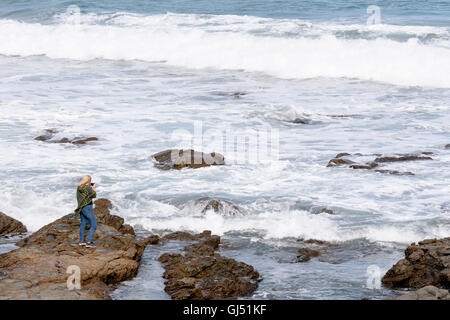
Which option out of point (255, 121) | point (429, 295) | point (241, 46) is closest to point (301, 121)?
point (255, 121)

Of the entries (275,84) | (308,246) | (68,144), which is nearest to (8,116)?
(68,144)

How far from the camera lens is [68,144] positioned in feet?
53.1

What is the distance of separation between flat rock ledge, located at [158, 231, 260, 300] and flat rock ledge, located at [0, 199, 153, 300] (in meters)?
0.55

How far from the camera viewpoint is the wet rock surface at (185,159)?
14.4 metres

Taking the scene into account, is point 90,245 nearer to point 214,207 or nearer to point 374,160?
point 214,207

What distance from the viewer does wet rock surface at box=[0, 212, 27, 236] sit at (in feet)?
34.6

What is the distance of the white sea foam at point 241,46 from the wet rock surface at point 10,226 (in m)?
17.9

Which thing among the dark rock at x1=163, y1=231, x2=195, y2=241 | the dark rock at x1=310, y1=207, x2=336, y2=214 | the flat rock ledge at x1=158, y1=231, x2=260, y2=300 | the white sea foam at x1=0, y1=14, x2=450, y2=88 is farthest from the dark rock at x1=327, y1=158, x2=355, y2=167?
the white sea foam at x1=0, y1=14, x2=450, y2=88

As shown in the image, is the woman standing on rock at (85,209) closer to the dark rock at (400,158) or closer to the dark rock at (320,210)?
the dark rock at (320,210)

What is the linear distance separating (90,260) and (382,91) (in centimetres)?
1697

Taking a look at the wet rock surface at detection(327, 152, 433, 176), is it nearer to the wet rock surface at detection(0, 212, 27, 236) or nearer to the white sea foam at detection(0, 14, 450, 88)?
the wet rock surface at detection(0, 212, 27, 236)

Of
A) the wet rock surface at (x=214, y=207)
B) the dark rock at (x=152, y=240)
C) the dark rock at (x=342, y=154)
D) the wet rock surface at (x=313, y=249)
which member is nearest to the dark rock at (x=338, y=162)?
the dark rock at (x=342, y=154)

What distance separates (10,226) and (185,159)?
4696 millimetres

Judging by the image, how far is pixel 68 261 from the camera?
8.47m
